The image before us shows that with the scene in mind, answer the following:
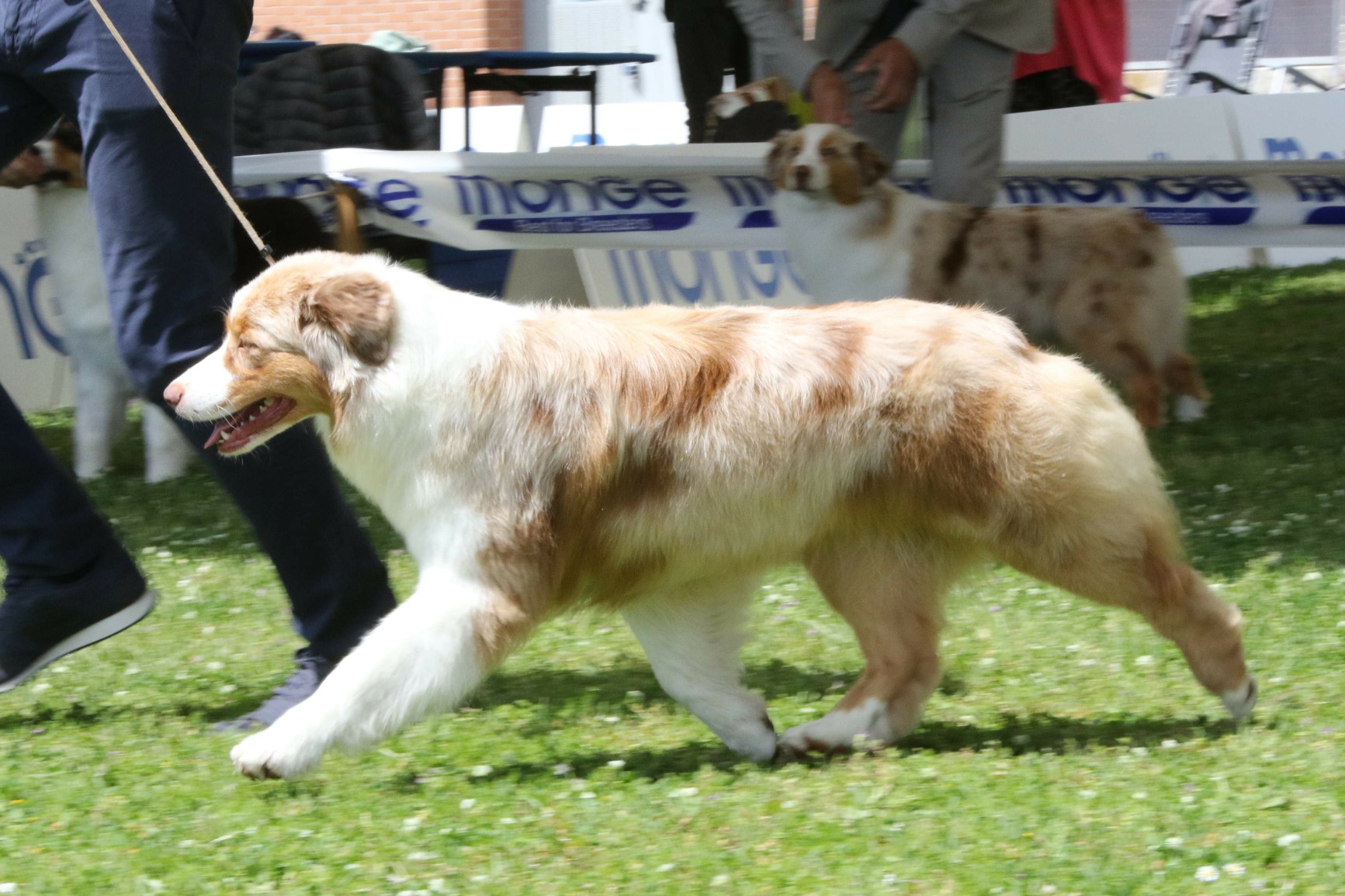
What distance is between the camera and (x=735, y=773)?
10.9 feet

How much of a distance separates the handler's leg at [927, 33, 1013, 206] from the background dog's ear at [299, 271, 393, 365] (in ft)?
11.3

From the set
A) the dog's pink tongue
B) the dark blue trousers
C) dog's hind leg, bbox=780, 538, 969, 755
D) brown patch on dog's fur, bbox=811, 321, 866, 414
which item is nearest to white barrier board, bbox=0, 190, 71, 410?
the dark blue trousers

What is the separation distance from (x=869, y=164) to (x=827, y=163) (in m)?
0.18

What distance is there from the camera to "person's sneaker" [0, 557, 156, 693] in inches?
144

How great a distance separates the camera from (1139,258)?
22.7 ft

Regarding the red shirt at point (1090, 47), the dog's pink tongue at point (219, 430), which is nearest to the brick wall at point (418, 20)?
the red shirt at point (1090, 47)

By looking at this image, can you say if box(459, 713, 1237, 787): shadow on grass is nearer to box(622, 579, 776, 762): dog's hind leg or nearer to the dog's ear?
box(622, 579, 776, 762): dog's hind leg

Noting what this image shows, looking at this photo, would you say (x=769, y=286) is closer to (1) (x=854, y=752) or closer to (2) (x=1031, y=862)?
(1) (x=854, y=752)

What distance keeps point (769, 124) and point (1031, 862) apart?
732 cm

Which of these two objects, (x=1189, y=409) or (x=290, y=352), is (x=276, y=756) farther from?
(x=1189, y=409)

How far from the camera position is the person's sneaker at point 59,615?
12.0ft

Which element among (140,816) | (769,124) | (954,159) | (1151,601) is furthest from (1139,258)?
(140,816)

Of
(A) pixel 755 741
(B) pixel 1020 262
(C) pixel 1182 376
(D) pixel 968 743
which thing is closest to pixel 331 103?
(B) pixel 1020 262

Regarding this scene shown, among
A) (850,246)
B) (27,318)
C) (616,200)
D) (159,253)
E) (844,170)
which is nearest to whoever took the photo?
(159,253)
